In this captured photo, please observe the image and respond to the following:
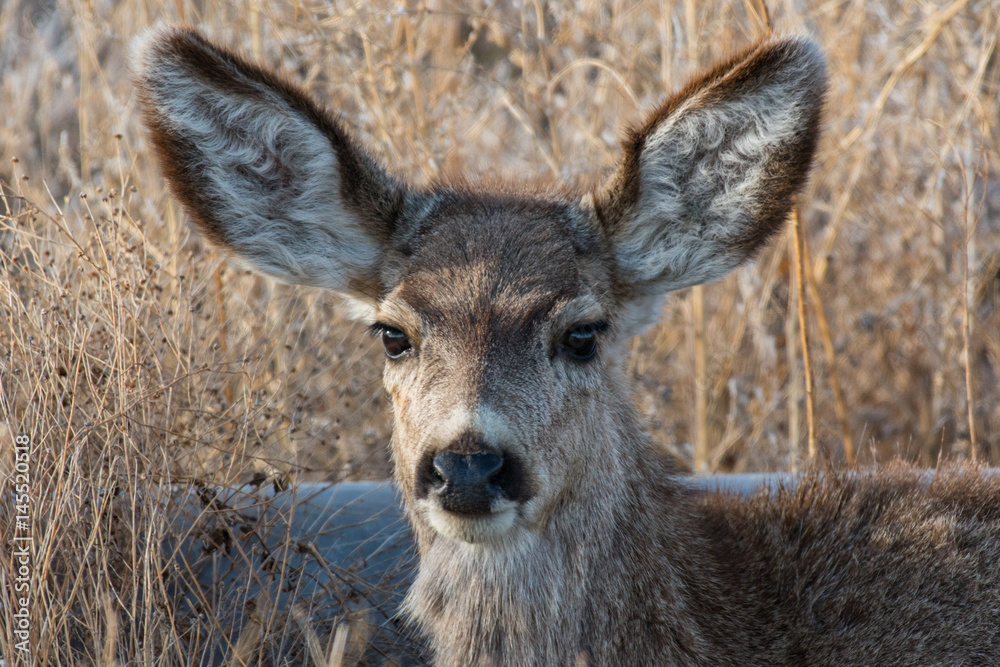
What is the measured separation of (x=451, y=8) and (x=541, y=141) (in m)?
1.66

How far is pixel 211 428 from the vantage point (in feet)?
15.0

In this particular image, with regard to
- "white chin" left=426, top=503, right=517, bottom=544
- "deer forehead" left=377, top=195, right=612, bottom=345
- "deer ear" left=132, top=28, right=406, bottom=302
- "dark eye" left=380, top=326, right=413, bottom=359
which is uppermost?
"deer ear" left=132, top=28, right=406, bottom=302

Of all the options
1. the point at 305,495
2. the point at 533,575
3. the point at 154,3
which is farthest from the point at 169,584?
the point at 154,3

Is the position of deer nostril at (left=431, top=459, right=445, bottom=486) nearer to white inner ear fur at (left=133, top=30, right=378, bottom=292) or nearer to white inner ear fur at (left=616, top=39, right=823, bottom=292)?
white inner ear fur at (left=133, top=30, right=378, bottom=292)

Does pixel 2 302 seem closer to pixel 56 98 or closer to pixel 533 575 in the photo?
pixel 533 575

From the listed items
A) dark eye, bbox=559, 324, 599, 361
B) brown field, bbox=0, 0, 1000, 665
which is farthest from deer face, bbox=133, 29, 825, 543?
brown field, bbox=0, 0, 1000, 665

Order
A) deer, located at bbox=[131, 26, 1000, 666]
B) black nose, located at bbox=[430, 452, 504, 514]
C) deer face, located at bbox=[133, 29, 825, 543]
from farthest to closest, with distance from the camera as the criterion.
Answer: deer, located at bbox=[131, 26, 1000, 666] < deer face, located at bbox=[133, 29, 825, 543] < black nose, located at bbox=[430, 452, 504, 514]

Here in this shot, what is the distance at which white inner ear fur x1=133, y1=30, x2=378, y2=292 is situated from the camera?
11.6 ft

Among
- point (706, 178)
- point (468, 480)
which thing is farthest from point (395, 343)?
point (706, 178)

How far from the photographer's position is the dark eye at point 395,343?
3.61 meters

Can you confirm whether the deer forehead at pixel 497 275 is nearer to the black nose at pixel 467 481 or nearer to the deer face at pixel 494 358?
the deer face at pixel 494 358

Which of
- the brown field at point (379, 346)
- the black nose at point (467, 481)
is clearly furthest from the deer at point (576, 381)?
the brown field at point (379, 346)

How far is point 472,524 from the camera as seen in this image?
3117 millimetres

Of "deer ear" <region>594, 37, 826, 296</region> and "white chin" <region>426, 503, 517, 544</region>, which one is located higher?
"deer ear" <region>594, 37, 826, 296</region>
